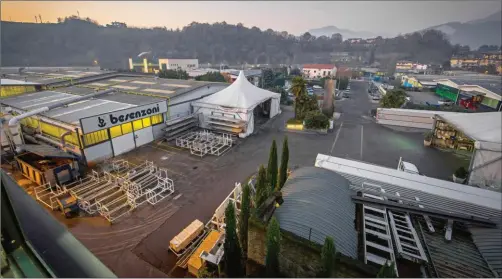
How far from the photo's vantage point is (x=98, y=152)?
17.0m

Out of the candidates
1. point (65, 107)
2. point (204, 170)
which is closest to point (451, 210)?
point (204, 170)

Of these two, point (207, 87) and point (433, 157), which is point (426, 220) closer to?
point (433, 157)

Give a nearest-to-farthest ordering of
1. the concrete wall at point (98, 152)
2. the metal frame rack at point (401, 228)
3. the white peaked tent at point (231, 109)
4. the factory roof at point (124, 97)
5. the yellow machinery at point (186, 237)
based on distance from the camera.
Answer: the metal frame rack at point (401, 228) → the yellow machinery at point (186, 237) → the concrete wall at point (98, 152) → the factory roof at point (124, 97) → the white peaked tent at point (231, 109)

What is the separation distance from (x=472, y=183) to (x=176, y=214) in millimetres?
17100

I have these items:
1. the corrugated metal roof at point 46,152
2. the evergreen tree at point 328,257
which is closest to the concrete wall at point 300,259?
the evergreen tree at point 328,257

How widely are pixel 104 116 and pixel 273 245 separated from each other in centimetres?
1615

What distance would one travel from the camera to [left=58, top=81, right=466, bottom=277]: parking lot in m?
9.79

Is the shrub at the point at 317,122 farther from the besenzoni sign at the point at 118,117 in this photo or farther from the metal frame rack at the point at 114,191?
the metal frame rack at the point at 114,191

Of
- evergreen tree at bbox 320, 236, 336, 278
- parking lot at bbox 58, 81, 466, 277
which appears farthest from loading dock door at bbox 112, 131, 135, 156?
evergreen tree at bbox 320, 236, 336, 278

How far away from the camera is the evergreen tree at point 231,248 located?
24.9 feet

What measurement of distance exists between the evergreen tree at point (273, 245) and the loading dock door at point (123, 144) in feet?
53.8

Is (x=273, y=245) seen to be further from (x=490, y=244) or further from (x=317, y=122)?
(x=317, y=122)

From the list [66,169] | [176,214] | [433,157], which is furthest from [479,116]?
[66,169]

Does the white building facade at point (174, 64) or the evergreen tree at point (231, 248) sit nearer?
the evergreen tree at point (231, 248)
